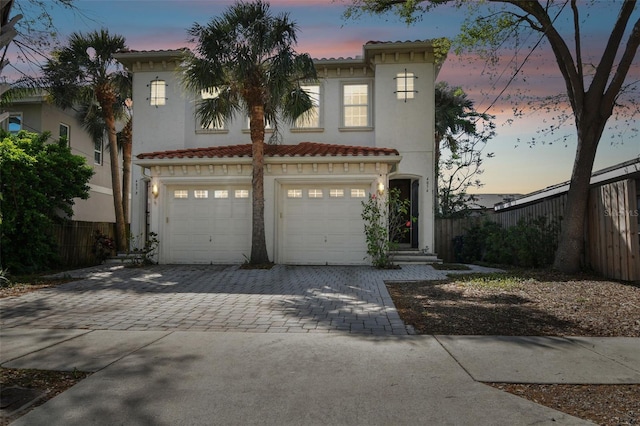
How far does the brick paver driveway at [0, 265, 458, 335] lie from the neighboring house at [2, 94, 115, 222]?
9.85 metres

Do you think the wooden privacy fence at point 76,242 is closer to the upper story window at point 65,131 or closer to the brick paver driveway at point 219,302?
the brick paver driveway at point 219,302

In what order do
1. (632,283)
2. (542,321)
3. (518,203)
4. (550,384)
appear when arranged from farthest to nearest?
(518,203), (632,283), (542,321), (550,384)

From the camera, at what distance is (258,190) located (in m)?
12.3

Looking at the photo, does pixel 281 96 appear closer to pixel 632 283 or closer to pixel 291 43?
pixel 291 43

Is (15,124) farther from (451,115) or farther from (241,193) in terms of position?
(451,115)

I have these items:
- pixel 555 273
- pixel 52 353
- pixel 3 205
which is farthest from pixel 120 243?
pixel 555 273

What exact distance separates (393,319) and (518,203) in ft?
39.5

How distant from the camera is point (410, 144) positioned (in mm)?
14352

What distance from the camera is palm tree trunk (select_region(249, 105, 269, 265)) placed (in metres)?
12.2

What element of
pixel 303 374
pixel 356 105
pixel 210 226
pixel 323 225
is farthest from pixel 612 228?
pixel 210 226

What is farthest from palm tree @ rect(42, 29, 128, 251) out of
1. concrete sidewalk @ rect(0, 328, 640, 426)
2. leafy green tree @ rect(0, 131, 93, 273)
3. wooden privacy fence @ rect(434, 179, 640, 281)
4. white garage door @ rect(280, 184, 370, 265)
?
wooden privacy fence @ rect(434, 179, 640, 281)

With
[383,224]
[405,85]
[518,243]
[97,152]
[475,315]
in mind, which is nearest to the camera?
[475,315]

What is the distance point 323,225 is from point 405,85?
5.68 m

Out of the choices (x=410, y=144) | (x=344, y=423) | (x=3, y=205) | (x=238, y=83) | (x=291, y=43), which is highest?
(x=291, y=43)
